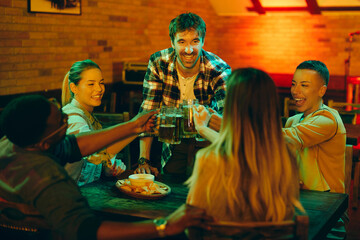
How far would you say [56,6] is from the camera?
4.93 m

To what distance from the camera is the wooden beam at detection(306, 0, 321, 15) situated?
26.0ft

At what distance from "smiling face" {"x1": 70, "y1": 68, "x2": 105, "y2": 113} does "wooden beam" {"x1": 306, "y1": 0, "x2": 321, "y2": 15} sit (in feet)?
20.0

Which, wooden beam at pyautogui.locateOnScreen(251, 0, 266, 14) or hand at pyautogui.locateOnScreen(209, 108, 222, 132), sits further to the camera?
wooden beam at pyautogui.locateOnScreen(251, 0, 266, 14)

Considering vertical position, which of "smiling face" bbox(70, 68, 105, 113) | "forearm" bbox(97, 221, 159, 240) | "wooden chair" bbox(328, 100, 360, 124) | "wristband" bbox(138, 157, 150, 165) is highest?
"smiling face" bbox(70, 68, 105, 113)

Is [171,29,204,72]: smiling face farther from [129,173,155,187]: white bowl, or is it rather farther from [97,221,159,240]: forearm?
[97,221,159,240]: forearm

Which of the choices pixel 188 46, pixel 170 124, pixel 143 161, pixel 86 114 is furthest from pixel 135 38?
pixel 170 124

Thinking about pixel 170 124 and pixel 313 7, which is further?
pixel 313 7

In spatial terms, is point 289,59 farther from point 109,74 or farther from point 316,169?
point 316,169

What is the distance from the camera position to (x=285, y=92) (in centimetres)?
730

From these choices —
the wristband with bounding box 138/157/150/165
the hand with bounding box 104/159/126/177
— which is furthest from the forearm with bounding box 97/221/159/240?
the wristband with bounding box 138/157/150/165

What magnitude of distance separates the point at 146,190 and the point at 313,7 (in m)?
6.72

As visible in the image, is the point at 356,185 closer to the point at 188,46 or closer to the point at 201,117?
the point at 188,46

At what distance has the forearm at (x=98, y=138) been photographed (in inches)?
83.8

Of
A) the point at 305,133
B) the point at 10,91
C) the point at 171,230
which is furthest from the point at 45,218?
the point at 10,91
